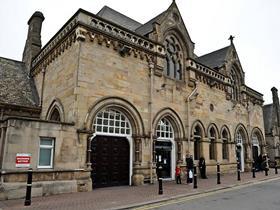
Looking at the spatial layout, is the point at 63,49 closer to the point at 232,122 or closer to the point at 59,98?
the point at 59,98

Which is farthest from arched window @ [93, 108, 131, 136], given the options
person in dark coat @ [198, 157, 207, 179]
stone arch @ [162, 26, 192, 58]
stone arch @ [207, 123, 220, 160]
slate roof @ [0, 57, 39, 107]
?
stone arch @ [207, 123, 220, 160]

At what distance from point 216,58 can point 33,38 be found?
16.7 meters

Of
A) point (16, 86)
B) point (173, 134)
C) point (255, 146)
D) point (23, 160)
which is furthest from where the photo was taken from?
point (255, 146)

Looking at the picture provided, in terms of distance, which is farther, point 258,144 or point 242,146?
point 258,144

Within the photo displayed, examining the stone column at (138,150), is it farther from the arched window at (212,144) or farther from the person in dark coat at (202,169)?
the arched window at (212,144)

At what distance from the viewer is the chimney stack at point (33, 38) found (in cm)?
2075

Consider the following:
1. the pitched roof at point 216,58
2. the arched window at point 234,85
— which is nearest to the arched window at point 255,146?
the arched window at point 234,85

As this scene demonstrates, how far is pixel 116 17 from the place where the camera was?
67.2ft

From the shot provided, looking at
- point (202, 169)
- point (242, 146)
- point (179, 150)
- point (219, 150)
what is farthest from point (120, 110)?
point (242, 146)

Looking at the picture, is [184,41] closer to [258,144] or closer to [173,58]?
[173,58]

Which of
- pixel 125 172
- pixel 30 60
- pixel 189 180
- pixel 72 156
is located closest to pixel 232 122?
pixel 189 180

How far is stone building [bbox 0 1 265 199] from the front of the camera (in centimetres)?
1109

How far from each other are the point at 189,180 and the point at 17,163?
908 centimetres

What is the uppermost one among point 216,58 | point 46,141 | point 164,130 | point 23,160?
point 216,58
